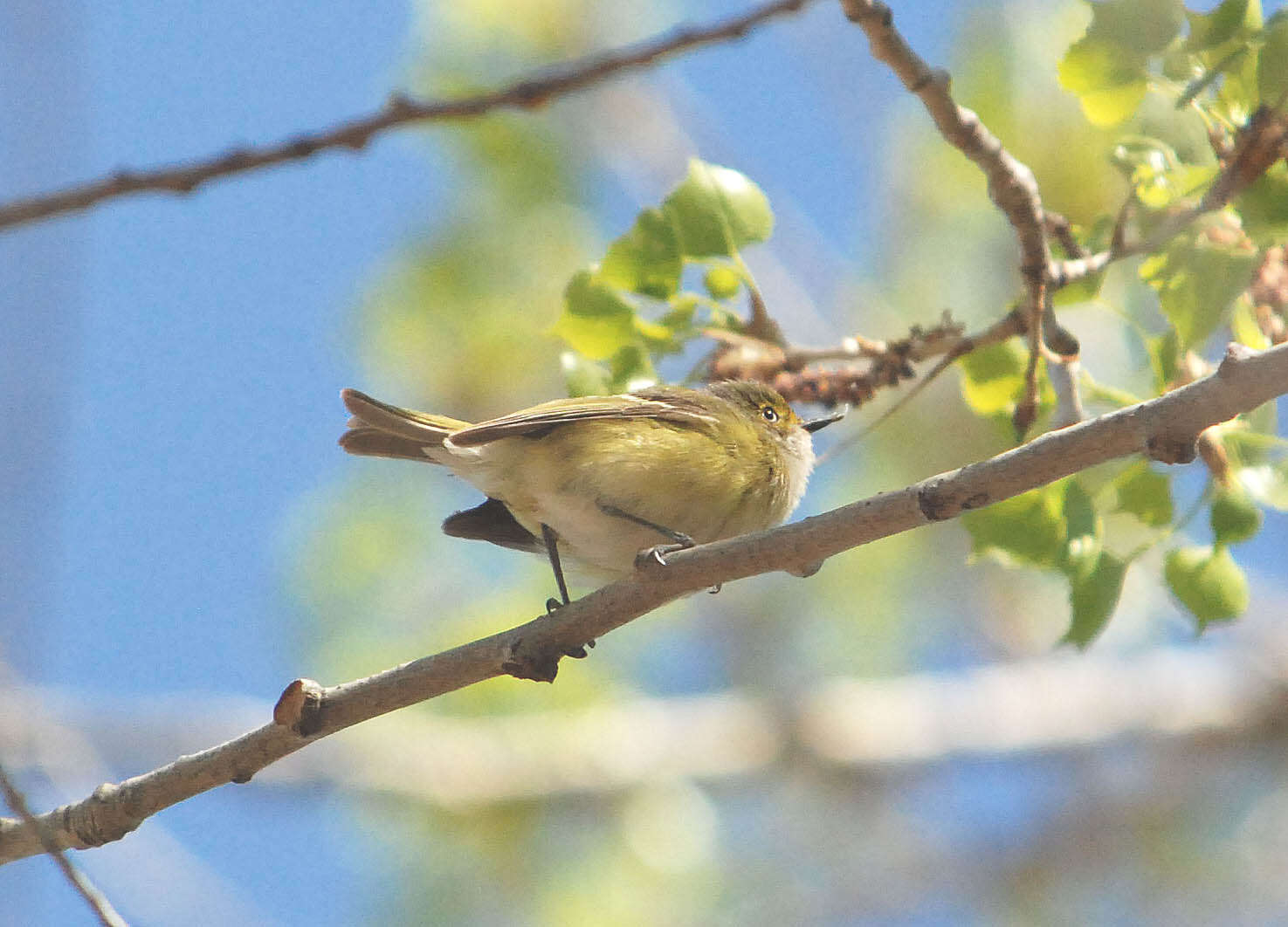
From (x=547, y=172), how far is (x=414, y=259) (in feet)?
3.31

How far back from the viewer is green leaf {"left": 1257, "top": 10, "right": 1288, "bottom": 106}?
288 centimetres

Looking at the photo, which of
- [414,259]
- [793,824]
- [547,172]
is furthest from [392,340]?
[793,824]

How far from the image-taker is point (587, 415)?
423cm

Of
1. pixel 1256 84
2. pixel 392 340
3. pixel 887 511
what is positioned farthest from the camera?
pixel 392 340

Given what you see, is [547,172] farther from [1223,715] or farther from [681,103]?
[1223,715]

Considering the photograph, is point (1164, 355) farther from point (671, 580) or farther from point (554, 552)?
point (554, 552)

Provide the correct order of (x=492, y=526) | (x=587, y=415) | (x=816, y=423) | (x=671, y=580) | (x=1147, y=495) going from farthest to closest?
1. (x=816, y=423)
2. (x=492, y=526)
3. (x=587, y=415)
4. (x=1147, y=495)
5. (x=671, y=580)

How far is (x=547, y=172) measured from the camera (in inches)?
326

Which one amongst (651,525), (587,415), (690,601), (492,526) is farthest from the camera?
(690,601)

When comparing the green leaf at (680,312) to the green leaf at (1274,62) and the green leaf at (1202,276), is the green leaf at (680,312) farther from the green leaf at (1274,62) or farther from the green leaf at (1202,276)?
the green leaf at (1274,62)

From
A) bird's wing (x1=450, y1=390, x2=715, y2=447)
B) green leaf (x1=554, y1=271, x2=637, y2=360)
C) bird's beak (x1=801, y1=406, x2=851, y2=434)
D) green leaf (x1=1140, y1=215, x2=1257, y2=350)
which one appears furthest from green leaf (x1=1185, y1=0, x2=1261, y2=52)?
bird's beak (x1=801, y1=406, x2=851, y2=434)

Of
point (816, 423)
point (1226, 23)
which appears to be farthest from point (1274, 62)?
point (816, 423)

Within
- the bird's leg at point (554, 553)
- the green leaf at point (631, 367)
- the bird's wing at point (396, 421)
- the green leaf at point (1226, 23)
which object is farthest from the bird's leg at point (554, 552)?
the green leaf at point (1226, 23)

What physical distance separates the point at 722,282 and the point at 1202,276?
1.26 m
